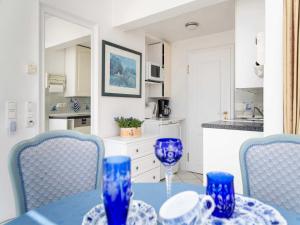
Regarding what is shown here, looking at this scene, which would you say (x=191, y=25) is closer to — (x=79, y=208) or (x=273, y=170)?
(x=273, y=170)

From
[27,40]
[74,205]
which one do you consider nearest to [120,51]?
[27,40]

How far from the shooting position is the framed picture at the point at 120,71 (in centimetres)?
284

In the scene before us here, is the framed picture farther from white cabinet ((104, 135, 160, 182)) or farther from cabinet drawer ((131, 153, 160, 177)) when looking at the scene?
cabinet drawer ((131, 153, 160, 177))

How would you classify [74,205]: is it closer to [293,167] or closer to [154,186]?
[154,186]

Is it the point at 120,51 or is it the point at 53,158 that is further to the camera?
the point at 120,51

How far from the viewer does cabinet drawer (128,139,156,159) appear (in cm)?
268

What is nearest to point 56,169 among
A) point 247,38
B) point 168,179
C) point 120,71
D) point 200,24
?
point 168,179

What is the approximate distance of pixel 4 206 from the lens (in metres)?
1.92

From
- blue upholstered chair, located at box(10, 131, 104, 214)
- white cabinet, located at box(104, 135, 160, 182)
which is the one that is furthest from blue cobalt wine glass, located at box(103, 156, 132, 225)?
white cabinet, located at box(104, 135, 160, 182)

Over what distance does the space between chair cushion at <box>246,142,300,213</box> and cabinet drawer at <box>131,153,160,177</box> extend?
1768 mm

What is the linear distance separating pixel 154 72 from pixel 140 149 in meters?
1.54

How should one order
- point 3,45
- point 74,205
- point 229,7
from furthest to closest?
point 229,7
point 3,45
point 74,205

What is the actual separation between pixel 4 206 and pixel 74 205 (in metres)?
1.57

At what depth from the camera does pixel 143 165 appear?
2.85 m
